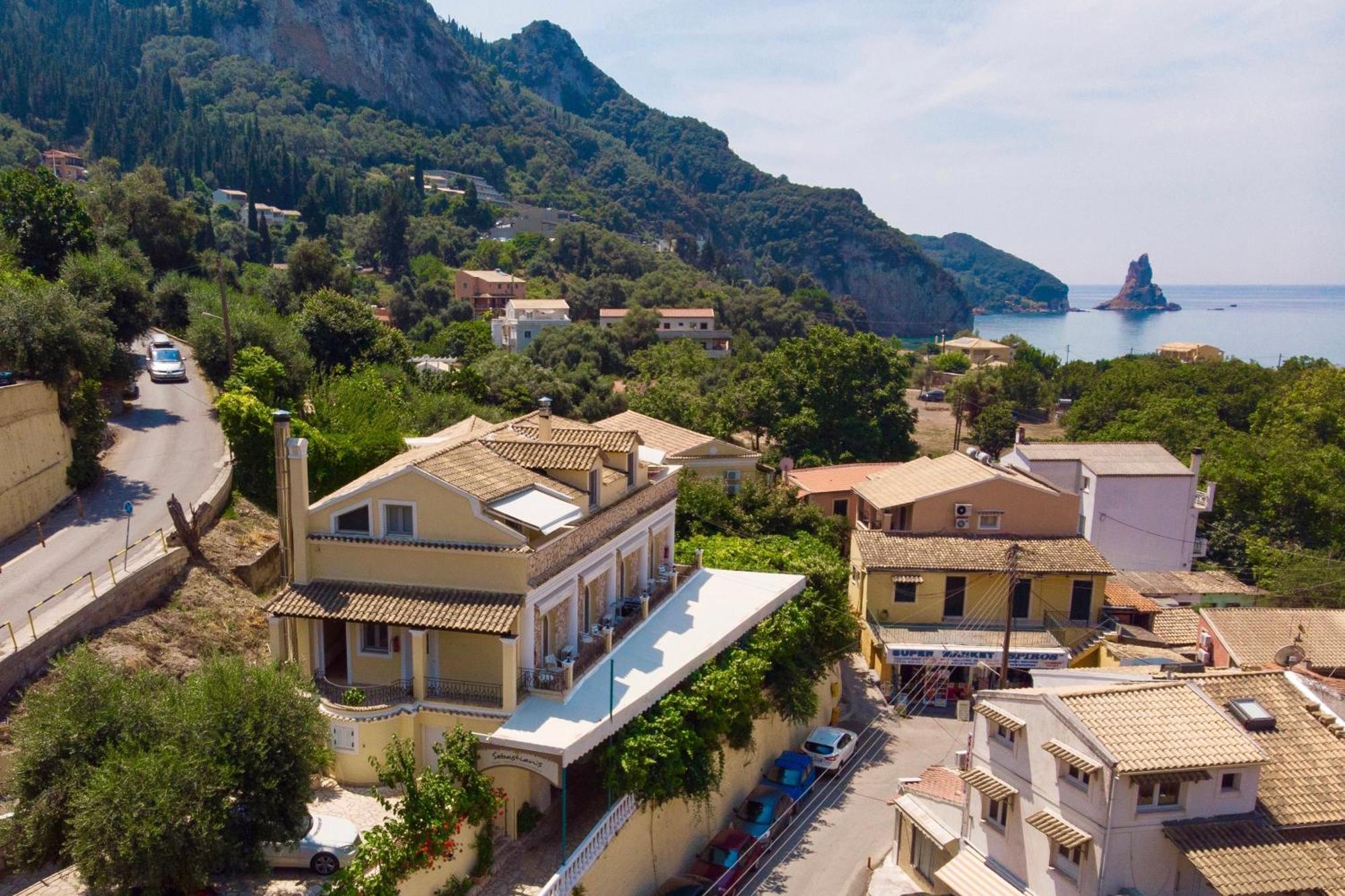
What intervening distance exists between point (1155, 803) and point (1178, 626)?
1901cm

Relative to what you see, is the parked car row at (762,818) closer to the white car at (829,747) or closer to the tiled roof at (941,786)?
the white car at (829,747)

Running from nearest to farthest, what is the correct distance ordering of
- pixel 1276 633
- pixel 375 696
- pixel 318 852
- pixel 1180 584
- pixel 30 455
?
1. pixel 318 852
2. pixel 375 696
3. pixel 30 455
4. pixel 1276 633
5. pixel 1180 584

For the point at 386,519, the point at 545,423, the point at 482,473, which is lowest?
the point at 386,519

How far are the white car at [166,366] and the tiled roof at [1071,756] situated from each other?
34562 millimetres

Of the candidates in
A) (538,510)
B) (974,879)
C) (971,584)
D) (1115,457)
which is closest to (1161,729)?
(974,879)

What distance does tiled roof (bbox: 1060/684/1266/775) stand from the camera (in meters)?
17.1

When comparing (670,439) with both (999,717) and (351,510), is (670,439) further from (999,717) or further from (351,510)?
(999,717)

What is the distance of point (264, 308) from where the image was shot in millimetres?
A: 45594

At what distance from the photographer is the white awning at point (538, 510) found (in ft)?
64.6

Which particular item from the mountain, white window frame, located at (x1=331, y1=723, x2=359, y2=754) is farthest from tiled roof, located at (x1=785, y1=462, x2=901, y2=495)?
the mountain

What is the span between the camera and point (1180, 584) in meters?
38.8

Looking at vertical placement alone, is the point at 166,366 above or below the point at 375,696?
above

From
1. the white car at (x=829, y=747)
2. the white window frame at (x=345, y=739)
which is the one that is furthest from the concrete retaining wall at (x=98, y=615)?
the white car at (x=829, y=747)

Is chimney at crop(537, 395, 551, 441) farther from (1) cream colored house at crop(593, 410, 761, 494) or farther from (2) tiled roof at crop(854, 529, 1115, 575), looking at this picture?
(1) cream colored house at crop(593, 410, 761, 494)
